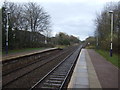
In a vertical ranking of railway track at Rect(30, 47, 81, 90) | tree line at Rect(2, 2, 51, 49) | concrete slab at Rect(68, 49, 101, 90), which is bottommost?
railway track at Rect(30, 47, 81, 90)

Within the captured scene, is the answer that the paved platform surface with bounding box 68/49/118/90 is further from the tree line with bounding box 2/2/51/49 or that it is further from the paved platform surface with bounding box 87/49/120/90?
the tree line with bounding box 2/2/51/49

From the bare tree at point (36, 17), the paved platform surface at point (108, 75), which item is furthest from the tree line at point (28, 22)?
the paved platform surface at point (108, 75)

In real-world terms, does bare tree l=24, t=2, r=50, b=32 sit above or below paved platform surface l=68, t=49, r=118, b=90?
above

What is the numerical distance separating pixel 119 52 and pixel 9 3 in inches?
1143

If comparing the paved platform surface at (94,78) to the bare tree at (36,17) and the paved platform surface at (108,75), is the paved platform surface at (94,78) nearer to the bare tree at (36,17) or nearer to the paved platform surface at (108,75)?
the paved platform surface at (108,75)

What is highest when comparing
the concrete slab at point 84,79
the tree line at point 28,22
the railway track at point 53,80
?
the tree line at point 28,22

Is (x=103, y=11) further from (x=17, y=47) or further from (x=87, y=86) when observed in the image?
(x=87, y=86)

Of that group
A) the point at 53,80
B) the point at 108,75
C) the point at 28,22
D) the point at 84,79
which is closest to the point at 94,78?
the point at 84,79

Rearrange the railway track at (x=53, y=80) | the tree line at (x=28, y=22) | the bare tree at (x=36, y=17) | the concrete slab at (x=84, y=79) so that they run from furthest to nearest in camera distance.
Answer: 1. the bare tree at (x=36, y=17)
2. the tree line at (x=28, y=22)
3. the railway track at (x=53, y=80)
4. the concrete slab at (x=84, y=79)

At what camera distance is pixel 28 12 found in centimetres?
5931

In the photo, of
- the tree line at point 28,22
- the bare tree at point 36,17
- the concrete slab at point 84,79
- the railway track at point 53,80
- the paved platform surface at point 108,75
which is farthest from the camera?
the bare tree at point 36,17

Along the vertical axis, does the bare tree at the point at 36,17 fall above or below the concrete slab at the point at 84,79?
above

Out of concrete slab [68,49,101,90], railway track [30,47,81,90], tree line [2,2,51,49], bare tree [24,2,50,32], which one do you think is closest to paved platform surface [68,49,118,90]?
concrete slab [68,49,101,90]

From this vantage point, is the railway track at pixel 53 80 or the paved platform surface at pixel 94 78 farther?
the railway track at pixel 53 80
